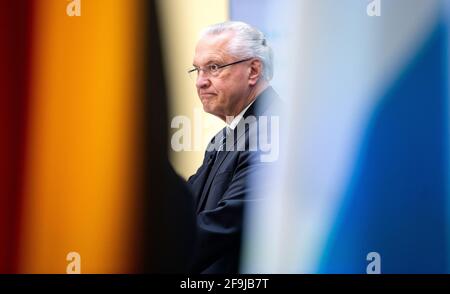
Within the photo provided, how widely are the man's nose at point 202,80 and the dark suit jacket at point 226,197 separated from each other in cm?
27

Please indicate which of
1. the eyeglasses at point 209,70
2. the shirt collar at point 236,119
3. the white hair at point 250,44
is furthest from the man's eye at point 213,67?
the shirt collar at point 236,119

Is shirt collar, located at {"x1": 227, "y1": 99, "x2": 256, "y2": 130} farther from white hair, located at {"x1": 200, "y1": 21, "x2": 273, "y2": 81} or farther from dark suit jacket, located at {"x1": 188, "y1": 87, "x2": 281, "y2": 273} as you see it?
white hair, located at {"x1": 200, "y1": 21, "x2": 273, "y2": 81}

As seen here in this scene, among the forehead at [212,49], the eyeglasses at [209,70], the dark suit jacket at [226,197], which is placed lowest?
the dark suit jacket at [226,197]

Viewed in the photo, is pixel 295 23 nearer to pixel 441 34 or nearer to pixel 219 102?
pixel 219 102

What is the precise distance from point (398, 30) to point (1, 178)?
2.28m

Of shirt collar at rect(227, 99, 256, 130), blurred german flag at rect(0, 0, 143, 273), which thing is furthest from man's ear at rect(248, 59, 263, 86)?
blurred german flag at rect(0, 0, 143, 273)

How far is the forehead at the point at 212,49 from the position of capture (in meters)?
3.11

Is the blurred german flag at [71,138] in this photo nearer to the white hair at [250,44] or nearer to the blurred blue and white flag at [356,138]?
the white hair at [250,44]

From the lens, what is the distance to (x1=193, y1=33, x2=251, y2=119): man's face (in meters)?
3.11

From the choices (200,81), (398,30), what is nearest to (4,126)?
(200,81)

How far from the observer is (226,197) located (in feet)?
10.0

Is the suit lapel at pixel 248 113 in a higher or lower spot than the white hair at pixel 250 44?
lower

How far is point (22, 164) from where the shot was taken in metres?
3.20

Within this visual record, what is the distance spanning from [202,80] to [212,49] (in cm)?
17
